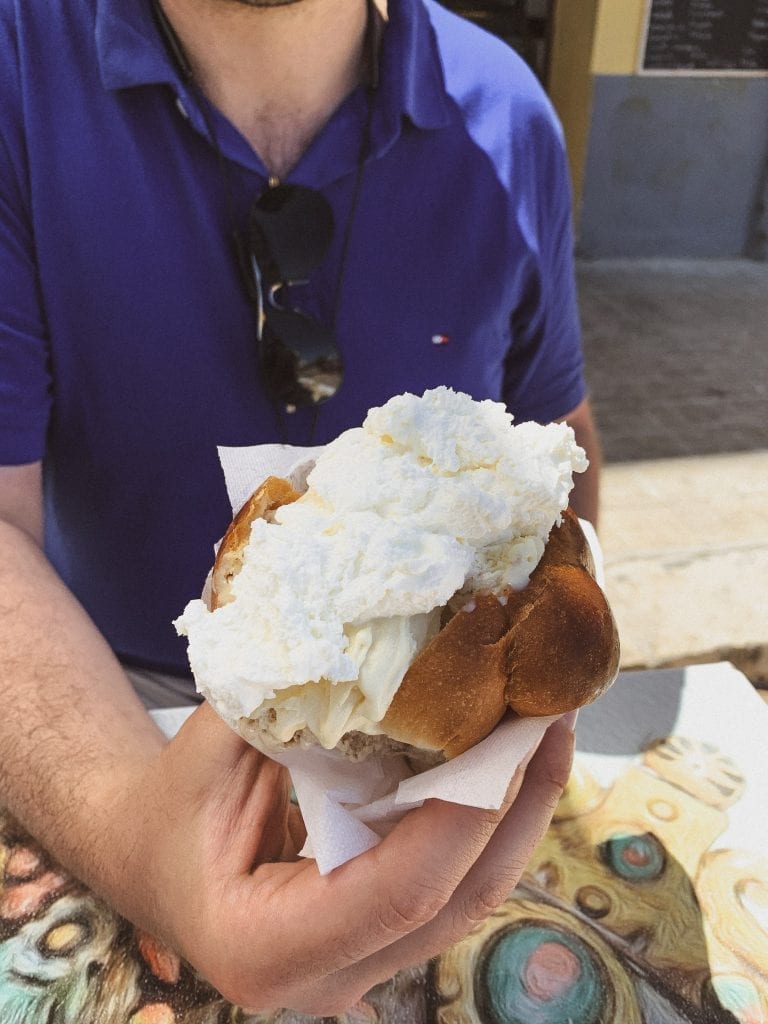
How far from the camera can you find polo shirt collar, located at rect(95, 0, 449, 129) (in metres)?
1.26

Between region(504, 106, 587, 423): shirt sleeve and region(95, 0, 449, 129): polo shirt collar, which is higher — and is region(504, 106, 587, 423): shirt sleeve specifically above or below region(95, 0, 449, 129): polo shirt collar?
below

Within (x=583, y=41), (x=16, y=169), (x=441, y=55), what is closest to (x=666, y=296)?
(x=583, y=41)

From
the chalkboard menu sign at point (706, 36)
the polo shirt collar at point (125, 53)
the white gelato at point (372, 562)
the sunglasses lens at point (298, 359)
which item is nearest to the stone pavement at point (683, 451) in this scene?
the sunglasses lens at point (298, 359)

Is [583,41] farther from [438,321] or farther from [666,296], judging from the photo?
[438,321]

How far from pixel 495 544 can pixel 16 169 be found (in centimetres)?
96

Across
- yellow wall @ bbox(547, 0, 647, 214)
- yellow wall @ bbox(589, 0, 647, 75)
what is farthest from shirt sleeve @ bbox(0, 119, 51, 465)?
yellow wall @ bbox(589, 0, 647, 75)

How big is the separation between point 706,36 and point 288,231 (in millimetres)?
5312

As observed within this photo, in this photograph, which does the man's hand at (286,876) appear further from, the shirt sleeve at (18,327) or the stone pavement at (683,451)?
the stone pavement at (683,451)

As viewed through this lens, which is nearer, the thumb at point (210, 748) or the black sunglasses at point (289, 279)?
the thumb at point (210, 748)

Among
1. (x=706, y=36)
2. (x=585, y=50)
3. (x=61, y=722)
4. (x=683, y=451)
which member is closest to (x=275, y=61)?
(x=61, y=722)

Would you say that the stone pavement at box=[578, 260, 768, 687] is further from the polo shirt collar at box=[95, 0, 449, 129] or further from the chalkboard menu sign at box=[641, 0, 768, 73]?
the chalkboard menu sign at box=[641, 0, 768, 73]

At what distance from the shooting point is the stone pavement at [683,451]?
1928 millimetres

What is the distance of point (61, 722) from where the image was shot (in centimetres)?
108

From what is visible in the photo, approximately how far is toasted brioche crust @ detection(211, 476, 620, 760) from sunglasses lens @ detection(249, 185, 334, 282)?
0.66m
